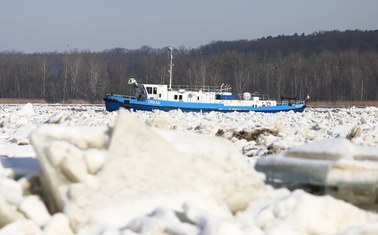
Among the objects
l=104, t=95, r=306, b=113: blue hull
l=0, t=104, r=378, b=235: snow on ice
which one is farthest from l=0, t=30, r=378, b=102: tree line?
l=0, t=104, r=378, b=235: snow on ice

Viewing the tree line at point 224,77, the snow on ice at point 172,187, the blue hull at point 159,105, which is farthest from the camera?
the tree line at point 224,77

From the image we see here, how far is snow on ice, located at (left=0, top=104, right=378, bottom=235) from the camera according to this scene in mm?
3521

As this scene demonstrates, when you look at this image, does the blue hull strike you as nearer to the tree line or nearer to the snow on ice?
the snow on ice

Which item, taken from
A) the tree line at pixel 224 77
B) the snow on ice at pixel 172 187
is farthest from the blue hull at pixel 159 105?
the tree line at pixel 224 77

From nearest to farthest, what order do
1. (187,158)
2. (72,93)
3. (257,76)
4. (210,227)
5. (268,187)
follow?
1. (210,227)
2. (187,158)
3. (268,187)
4. (72,93)
5. (257,76)

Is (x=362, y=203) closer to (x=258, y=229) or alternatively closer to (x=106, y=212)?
(x=258, y=229)

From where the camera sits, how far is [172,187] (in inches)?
152

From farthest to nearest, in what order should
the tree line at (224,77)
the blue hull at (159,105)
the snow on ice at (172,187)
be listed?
the tree line at (224,77), the blue hull at (159,105), the snow on ice at (172,187)

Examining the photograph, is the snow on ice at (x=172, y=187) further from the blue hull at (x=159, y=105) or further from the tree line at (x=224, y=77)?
the tree line at (x=224, y=77)

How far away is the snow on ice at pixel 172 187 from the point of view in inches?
139

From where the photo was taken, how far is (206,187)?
3.92 metres

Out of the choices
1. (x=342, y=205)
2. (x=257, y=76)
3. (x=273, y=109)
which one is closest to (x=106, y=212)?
(x=342, y=205)

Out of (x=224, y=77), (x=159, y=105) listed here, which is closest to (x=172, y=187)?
(x=159, y=105)

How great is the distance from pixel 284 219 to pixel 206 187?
640 mm
